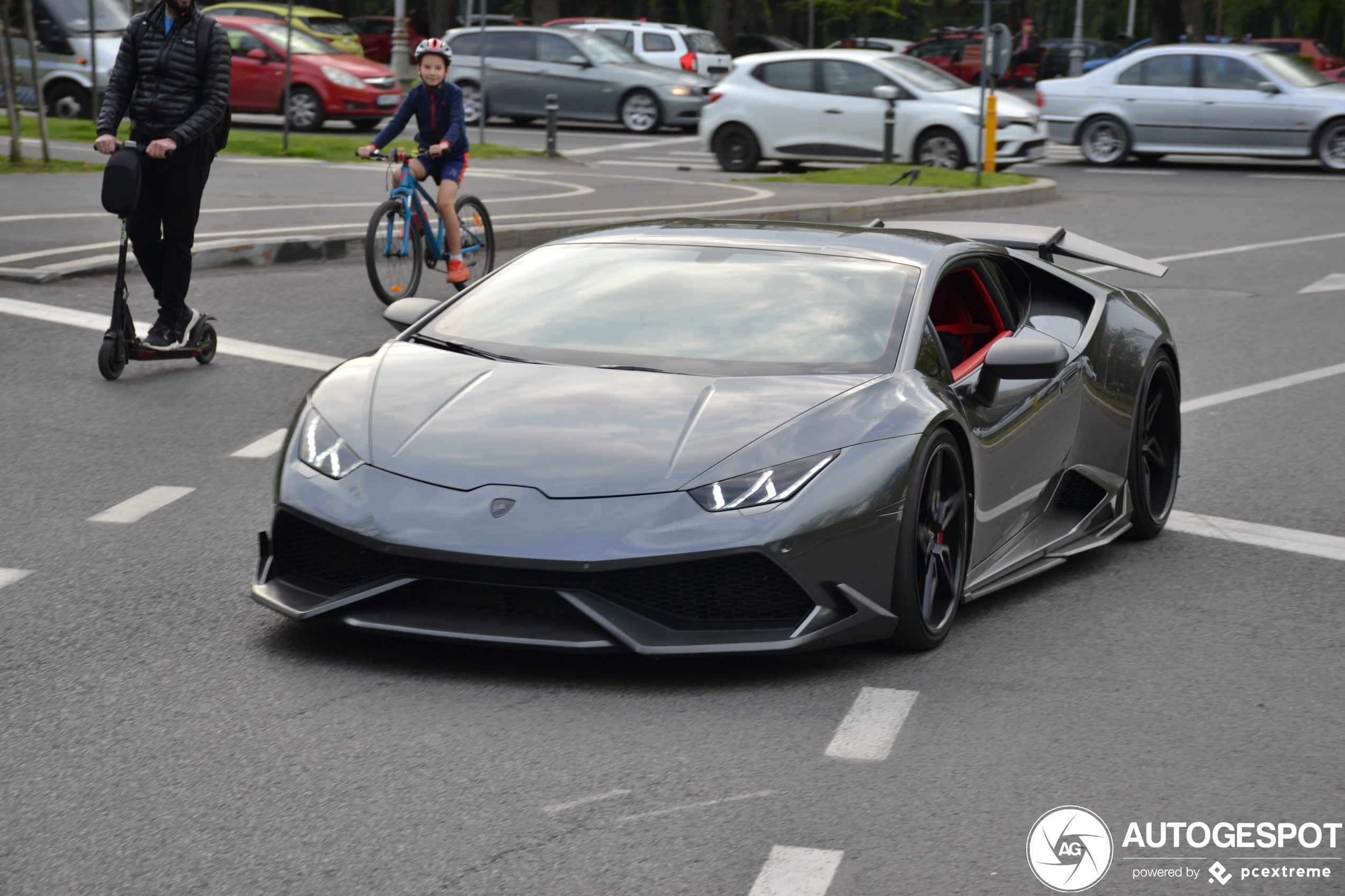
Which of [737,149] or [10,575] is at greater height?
[10,575]

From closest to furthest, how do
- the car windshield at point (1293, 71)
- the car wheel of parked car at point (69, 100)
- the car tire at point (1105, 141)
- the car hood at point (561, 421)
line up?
the car hood at point (561, 421) → the car windshield at point (1293, 71) → the car tire at point (1105, 141) → the car wheel of parked car at point (69, 100)

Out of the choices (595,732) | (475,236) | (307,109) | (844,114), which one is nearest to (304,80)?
(307,109)

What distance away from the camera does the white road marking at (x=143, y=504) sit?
6.16 meters

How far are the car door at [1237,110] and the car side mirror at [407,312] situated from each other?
2062cm

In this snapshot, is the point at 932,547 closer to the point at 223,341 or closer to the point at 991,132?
the point at 223,341

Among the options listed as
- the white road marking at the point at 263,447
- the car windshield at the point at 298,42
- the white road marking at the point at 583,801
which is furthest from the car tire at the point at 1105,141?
the white road marking at the point at 583,801

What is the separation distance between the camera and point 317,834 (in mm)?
3459

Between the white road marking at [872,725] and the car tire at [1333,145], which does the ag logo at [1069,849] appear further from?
the car tire at [1333,145]

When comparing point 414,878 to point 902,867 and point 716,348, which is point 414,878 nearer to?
point 902,867

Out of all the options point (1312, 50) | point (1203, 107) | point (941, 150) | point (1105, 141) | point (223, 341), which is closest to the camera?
point (223, 341)

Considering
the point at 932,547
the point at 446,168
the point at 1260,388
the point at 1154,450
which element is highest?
the point at 446,168

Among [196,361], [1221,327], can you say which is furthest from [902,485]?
[1221,327]

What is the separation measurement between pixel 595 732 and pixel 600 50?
27105 millimetres

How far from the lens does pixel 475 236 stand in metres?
12.3
